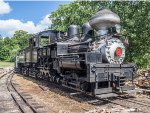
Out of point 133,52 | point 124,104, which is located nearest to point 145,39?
point 133,52

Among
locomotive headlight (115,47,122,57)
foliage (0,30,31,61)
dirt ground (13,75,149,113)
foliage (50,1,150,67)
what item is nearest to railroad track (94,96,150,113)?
dirt ground (13,75,149,113)

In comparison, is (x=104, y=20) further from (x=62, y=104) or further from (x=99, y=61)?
(x=62, y=104)

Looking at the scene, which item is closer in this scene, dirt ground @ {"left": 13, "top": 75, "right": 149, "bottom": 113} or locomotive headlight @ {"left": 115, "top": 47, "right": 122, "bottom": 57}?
dirt ground @ {"left": 13, "top": 75, "right": 149, "bottom": 113}

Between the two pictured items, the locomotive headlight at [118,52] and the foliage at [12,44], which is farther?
the foliage at [12,44]

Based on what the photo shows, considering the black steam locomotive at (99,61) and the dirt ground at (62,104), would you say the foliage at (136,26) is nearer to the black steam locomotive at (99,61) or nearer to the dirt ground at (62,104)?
the black steam locomotive at (99,61)

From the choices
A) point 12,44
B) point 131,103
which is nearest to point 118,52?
point 131,103

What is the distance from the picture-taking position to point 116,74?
37.7ft

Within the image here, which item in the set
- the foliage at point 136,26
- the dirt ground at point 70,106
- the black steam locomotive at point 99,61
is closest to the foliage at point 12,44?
the foliage at point 136,26

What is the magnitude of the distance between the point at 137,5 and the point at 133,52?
11.5 ft

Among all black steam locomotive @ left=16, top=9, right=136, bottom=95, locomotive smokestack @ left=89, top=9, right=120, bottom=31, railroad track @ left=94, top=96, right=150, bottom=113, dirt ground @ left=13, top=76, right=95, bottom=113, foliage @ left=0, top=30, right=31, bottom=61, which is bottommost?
dirt ground @ left=13, top=76, right=95, bottom=113

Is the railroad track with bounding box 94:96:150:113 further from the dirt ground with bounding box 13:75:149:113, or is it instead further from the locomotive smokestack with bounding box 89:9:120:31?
the locomotive smokestack with bounding box 89:9:120:31

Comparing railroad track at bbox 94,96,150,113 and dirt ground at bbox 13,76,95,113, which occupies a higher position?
railroad track at bbox 94,96,150,113

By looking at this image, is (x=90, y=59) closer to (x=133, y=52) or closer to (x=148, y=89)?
(x=148, y=89)

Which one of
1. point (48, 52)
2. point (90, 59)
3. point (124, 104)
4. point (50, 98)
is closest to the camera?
point (124, 104)
